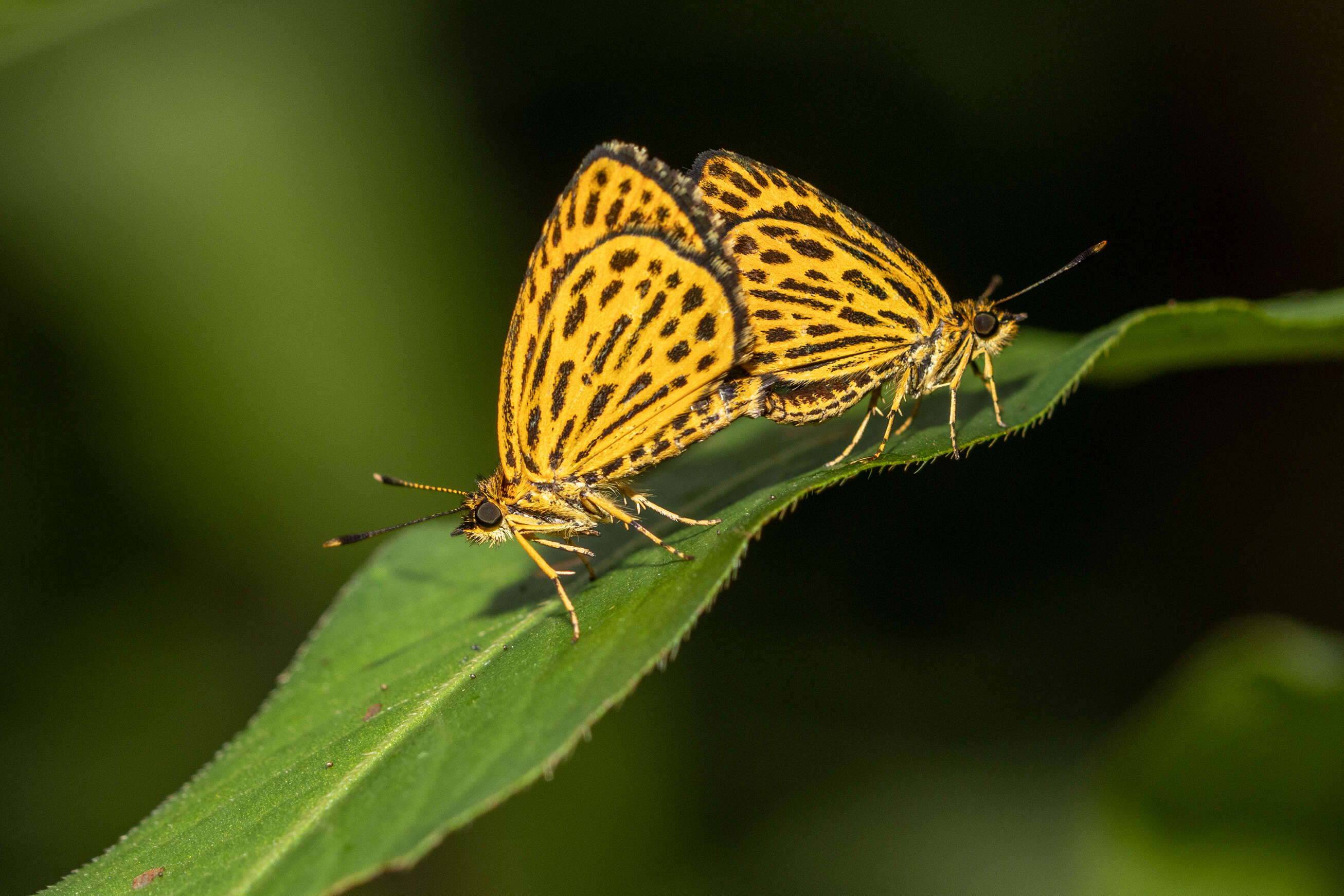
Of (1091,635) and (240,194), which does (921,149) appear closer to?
(1091,635)

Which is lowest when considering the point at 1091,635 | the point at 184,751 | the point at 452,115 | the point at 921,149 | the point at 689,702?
the point at 1091,635

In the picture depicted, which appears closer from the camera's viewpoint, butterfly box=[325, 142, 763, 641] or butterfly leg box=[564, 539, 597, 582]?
butterfly box=[325, 142, 763, 641]

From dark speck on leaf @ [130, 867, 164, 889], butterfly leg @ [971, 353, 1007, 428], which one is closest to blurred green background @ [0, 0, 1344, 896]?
butterfly leg @ [971, 353, 1007, 428]

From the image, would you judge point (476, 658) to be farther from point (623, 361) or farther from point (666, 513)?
point (623, 361)

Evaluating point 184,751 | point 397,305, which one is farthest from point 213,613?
point 397,305

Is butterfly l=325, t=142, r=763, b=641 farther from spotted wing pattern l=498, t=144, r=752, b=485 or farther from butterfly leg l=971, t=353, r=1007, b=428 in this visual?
butterfly leg l=971, t=353, r=1007, b=428

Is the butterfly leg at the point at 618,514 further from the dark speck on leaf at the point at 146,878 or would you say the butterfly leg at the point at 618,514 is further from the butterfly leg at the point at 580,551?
the dark speck on leaf at the point at 146,878
